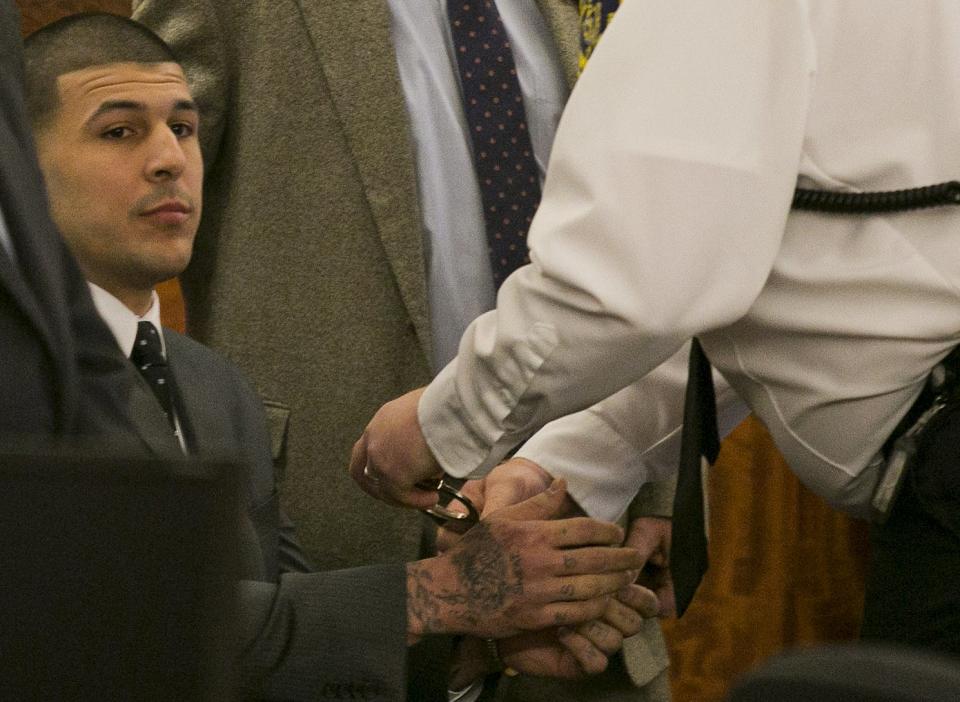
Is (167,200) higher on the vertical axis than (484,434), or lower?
higher

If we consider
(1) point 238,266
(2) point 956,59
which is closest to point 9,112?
(2) point 956,59

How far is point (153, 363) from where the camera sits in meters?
1.50

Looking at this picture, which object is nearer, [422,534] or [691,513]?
[691,513]

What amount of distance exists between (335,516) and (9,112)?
2.93ft

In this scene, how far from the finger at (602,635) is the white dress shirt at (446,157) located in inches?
15.9

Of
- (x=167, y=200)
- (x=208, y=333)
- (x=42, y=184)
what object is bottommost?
(x=208, y=333)

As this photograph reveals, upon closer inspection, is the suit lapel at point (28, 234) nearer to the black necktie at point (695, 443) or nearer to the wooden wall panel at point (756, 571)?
the black necktie at point (695, 443)

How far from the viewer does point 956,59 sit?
94cm

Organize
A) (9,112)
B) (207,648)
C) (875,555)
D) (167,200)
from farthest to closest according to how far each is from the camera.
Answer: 1. (167,200)
2. (875,555)
3. (9,112)
4. (207,648)

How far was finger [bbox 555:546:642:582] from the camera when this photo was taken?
4.42 feet

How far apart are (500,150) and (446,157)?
78 mm

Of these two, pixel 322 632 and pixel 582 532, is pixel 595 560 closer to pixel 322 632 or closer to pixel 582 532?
pixel 582 532

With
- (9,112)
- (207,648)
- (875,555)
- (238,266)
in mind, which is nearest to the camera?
(207,648)

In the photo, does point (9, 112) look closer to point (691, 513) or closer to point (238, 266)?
point (691, 513)
